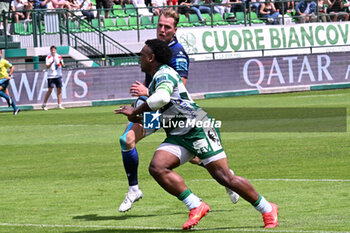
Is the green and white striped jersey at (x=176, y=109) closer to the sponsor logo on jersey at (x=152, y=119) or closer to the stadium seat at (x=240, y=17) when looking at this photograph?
the sponsor logo on jersey at (x=152, y=119)

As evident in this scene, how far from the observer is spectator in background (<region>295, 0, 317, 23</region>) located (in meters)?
40.1

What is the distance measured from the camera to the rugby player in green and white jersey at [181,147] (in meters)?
7.93

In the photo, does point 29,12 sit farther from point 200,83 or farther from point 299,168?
point 299,168

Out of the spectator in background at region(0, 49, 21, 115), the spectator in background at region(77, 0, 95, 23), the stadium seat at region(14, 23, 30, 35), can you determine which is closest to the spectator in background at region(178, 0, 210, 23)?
the spectator in background at region(77, 0, 95, 23)

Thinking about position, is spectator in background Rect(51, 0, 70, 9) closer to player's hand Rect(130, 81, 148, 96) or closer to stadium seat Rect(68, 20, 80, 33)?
stadium seat Rect(68, 20, 80, 33)

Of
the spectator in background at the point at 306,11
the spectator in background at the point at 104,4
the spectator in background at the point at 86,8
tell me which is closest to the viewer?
the spectator in background at the point at 86,8

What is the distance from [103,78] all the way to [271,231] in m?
24.1

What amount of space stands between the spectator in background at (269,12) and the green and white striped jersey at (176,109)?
3189cm

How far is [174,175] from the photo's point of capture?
8039mm

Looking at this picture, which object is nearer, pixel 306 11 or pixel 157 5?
pixel 157 5

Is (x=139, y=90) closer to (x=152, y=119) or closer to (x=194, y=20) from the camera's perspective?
(x=152, y=119)

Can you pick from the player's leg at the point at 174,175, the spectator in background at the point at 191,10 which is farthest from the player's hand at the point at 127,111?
the spectator in background at the point at 191,10

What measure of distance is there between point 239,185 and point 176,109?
3.13 feet

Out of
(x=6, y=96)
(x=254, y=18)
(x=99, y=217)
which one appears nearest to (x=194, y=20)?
(x=254, y=18)
